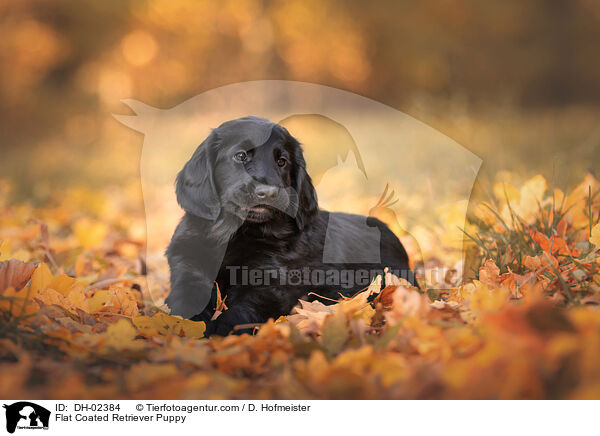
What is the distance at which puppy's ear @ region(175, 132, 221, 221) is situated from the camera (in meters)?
2.57

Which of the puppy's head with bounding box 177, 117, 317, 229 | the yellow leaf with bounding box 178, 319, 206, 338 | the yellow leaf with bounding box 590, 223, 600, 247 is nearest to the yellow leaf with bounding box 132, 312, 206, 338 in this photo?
the yellow leaf with bounding box 178, 319, 206, 338

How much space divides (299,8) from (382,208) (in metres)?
5.00

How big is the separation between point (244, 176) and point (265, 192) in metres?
0.17

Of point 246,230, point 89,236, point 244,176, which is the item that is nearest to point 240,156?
point 244,176

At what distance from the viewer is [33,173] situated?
6.40 meters

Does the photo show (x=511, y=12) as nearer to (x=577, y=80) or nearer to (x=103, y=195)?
(x=577, y=80)

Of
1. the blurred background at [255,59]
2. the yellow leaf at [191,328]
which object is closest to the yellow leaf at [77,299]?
the yellow leaf at [191,328]

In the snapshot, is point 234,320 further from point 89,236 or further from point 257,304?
point 89,236

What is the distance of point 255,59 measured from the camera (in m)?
8.16

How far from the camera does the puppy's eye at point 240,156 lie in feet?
8.39
